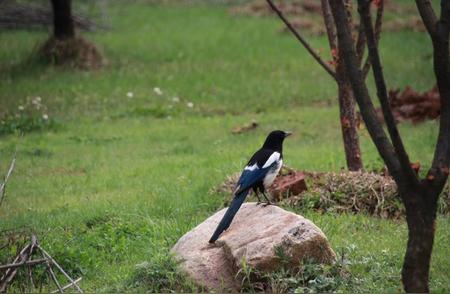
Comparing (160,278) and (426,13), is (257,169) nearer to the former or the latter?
(160,278)

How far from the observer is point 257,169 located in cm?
810

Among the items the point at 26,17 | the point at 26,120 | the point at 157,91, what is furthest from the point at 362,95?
the point at 26,17

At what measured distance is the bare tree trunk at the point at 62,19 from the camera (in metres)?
19.1

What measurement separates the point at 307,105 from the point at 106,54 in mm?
5921

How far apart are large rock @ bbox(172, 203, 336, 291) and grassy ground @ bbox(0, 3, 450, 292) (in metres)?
0.22

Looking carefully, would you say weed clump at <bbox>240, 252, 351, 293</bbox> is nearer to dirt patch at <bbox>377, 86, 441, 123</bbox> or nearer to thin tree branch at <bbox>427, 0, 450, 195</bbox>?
thin tree branch at <bbox>427, 0, 450, 195</bbox>

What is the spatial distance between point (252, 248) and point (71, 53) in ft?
43.4

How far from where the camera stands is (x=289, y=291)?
6.78 m

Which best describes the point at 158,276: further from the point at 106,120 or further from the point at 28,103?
the point at 28,103

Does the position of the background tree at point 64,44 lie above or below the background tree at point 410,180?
below

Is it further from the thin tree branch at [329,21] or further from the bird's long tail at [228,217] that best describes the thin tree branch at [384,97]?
the thin tree branch at [329,21]

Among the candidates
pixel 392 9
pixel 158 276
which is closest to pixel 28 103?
pixel 158 276

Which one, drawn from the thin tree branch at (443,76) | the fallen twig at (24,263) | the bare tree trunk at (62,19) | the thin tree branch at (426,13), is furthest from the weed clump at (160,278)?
the bare tree trunk at (62,19)

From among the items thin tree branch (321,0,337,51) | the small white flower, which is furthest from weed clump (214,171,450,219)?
the small white flower
